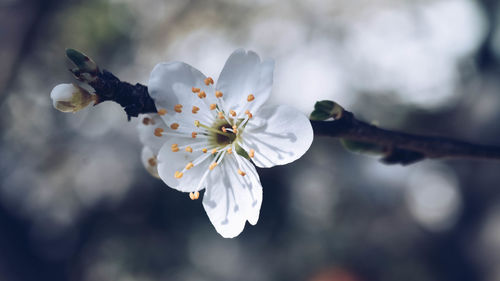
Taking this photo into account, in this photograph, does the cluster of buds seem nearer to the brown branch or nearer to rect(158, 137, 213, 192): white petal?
rect(158, 137, 213, 192): white petal

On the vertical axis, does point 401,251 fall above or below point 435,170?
below

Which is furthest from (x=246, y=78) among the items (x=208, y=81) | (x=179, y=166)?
(x=179, y=166)

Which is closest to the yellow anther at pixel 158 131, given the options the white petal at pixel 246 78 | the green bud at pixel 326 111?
the white petal at pixel 246 78

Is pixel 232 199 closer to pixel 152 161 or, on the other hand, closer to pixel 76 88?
pixel 152 161

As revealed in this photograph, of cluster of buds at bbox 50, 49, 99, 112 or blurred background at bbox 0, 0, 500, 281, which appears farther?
blurred background at bbox 0, 0, 500, 281

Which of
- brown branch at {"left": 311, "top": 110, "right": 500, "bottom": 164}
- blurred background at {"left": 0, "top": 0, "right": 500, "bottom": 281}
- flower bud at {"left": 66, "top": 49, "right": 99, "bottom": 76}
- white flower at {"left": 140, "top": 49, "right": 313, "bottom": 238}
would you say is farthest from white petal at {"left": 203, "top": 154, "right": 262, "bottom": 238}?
blurred background at {"left": 0, "top": 0, "right": 500, "bottom": 281}

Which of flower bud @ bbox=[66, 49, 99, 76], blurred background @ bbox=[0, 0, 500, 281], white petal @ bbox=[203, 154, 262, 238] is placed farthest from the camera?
blurred background @ bbox=[0, 0, 500, 281]

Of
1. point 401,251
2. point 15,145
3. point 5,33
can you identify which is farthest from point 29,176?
point 401,251

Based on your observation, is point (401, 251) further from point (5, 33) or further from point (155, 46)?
point (5, 33)
